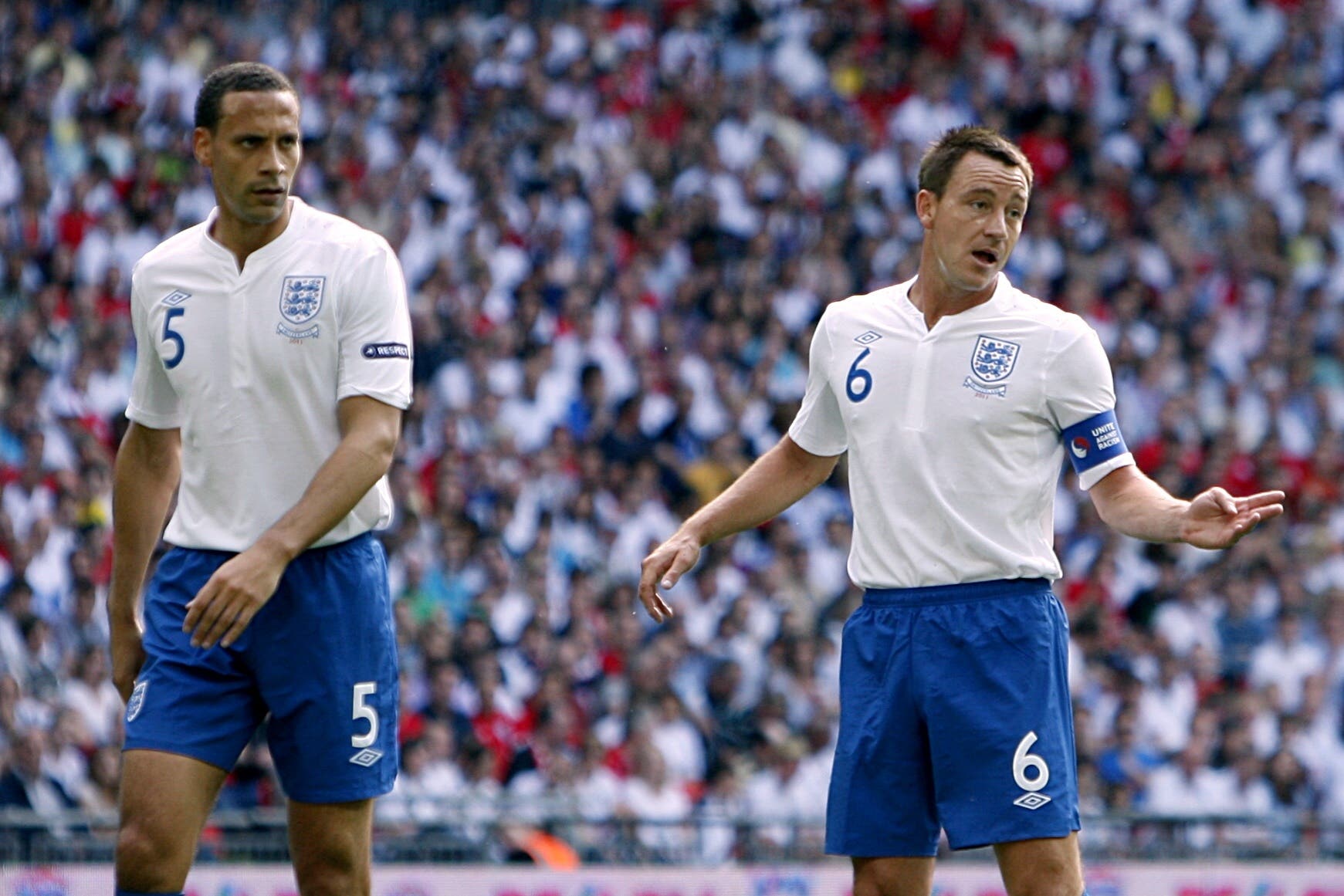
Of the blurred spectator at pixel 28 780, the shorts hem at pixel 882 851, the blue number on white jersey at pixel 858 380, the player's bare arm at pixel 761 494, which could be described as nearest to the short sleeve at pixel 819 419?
the player's bare arm at pixel 761 494

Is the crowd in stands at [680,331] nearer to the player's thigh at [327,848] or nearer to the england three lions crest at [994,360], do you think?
the player's thigh at [327,848]

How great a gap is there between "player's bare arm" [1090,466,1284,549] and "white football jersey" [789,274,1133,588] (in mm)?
70

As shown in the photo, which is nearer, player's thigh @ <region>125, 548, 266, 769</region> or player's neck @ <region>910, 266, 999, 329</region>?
player's thigh @ <region>125, 548, 266, 769</region>

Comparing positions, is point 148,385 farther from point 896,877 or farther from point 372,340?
point 896,877

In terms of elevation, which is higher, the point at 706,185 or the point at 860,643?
the point at 706,185

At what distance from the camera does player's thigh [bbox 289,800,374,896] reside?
17.5 ft

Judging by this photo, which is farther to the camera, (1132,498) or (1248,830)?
(1248,830)

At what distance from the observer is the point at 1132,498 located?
5.32m

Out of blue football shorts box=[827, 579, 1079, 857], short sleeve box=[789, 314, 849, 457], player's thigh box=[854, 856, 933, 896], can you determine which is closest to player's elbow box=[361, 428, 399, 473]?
short sleeve box=[789, 314, 849, 457]

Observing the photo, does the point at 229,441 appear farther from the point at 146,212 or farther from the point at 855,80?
the point at 855,80

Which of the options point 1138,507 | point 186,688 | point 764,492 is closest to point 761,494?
point 764,492

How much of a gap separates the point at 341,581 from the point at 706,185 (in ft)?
37.0

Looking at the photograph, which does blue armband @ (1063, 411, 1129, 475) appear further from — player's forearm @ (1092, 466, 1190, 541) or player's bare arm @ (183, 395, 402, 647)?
player's bare arm @ (183, 395, 402, 647)

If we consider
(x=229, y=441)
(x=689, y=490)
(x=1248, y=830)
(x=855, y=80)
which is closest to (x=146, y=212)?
(x=689, y=490)
